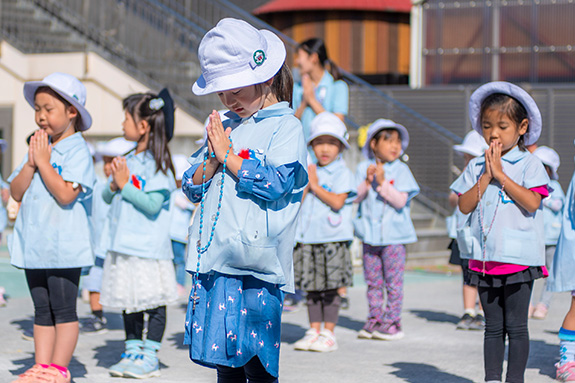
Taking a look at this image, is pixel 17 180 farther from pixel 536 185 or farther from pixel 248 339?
pixel 536 185

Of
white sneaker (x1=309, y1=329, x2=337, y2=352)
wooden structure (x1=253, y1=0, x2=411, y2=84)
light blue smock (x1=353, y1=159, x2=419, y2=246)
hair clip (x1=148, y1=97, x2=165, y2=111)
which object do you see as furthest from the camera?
wooden structure (x1=253, y1=0, x2=411, y2=84)

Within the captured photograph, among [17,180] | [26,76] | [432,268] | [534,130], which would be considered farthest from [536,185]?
[26,76]

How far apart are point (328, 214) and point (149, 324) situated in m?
1.77

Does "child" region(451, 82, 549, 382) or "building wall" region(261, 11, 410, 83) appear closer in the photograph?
"child" region(451, 82, 549, 382)

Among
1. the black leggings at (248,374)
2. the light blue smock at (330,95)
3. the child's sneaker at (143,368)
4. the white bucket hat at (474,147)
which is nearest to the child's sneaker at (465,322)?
the white bucket hat at (474,147)

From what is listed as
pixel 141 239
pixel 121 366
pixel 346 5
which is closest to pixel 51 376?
pixel 121 366

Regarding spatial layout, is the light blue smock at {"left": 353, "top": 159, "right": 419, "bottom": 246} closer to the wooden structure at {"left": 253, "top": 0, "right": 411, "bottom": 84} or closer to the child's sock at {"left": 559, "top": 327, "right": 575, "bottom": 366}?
the child's sock at {"left": 559, "top": 327, "right": 575, "bottom": 366}

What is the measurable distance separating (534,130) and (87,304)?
495cm

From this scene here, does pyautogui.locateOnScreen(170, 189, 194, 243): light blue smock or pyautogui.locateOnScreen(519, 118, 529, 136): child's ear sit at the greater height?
pyautogui.locateOnScreen(519, 118, 529, 136): child's ear

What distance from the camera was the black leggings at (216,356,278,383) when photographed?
3.95 meters

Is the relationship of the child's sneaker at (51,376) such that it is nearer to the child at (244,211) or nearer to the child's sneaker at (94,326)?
the child at (244,211)

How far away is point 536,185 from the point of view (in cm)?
503

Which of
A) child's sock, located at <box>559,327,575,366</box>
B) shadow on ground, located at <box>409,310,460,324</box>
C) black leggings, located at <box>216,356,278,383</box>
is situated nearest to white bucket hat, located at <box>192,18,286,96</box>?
black leggings, located at <box>216,356,278,383</box>

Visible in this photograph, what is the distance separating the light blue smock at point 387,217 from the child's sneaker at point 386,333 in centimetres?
64
